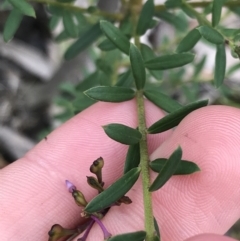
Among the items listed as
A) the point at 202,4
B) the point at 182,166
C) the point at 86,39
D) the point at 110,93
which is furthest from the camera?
the point at 86,39

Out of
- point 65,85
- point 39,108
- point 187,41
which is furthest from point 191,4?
point 39,108

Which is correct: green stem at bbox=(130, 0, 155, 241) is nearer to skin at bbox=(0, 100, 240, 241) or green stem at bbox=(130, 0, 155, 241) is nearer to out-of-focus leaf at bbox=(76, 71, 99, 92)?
skin at bbox=(0, 100, 240, 241)

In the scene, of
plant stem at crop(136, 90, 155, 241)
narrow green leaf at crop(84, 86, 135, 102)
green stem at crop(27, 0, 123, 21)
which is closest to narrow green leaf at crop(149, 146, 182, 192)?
plant stem at crop(136, 90, 155, 241)

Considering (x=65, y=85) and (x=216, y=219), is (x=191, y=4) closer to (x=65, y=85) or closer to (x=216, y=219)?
(x=216, y=219)

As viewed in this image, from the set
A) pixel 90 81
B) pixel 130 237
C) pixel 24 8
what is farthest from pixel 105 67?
pixel 130 237

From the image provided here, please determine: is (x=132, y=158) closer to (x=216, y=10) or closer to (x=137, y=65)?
(x=137, y=65)

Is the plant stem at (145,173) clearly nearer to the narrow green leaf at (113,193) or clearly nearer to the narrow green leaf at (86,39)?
the narrow green leaf at (113,193)
